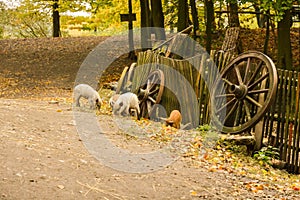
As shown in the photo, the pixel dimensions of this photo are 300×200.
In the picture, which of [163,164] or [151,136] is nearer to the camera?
[163,164]

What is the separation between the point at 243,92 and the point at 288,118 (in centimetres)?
87

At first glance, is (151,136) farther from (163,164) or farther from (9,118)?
(9,118)

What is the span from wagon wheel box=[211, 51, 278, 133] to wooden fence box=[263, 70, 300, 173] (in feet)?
0.87

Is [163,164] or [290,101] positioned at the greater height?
[290,101]

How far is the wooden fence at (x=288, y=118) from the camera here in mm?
8570

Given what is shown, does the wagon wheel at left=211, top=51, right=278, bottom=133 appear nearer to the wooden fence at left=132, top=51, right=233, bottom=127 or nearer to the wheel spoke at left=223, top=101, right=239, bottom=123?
the wheel spoke at left=223, top=101, right=239, bottom=123

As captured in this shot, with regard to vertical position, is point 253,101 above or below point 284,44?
below

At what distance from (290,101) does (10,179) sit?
5.03 metres

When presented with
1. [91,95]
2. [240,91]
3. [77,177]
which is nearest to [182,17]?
[91,95]

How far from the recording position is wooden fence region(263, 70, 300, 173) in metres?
8.57

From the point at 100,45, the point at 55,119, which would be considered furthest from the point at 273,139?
the point at 100,45

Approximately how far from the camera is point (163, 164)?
23.1 ft

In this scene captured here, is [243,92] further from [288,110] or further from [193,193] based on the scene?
[193,193]

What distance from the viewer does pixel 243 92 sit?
9047 mm
